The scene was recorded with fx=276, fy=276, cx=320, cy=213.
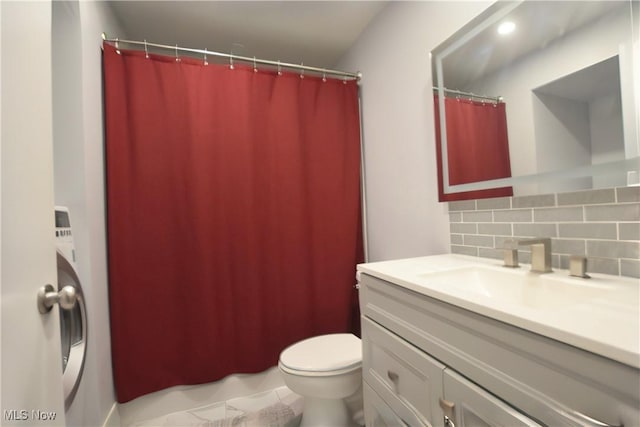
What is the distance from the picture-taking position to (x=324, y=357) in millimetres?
1342

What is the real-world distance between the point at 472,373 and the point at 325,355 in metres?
0.89

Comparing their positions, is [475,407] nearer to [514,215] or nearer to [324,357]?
[514,215]

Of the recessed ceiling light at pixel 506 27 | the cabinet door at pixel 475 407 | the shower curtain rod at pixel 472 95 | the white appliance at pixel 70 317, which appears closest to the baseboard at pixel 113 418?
the white appliance at pixel 70 317

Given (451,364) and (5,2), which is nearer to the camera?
(5,2)

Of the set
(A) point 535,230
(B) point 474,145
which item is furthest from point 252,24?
(A) point 535,230

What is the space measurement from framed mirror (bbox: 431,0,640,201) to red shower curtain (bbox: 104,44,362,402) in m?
0.78

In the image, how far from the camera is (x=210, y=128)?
160 cm

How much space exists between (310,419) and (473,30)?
6.16ft

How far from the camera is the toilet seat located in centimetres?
125

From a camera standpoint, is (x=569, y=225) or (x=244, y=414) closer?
(x=569, y=225)

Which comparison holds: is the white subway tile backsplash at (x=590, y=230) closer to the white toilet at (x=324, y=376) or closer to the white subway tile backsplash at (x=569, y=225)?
the white subway tile backsplash at (x=569, y=225)

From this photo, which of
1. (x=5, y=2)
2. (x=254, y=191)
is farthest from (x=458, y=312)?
(x=254, y=191)

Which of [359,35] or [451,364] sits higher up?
[359,35]

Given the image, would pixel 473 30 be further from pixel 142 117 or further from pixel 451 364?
pixel 142 117
